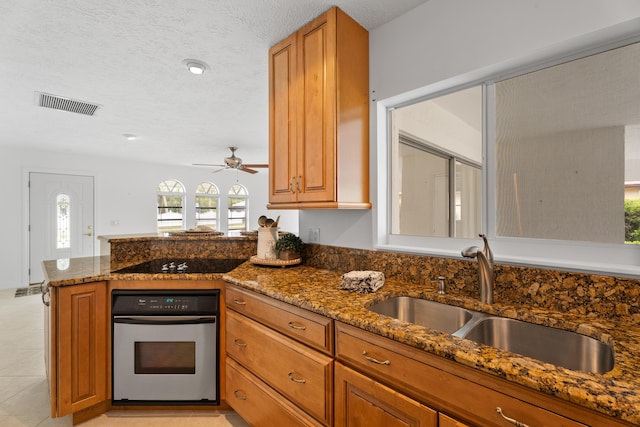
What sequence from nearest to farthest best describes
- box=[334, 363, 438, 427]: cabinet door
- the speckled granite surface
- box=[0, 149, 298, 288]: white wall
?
box=[334, 363, 438, 427]: cabinet door → the speckled granite surface → box=[0, 149, 298, 288]: white wall

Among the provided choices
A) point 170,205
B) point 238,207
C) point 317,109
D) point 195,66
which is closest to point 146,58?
point 195,66

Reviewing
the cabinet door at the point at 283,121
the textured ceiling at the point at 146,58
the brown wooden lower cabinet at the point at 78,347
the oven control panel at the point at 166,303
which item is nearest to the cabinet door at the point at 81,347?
the brown wooden lower cabinet at the point at 78,347

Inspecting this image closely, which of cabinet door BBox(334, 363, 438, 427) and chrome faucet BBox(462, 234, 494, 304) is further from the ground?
chrome faucet BBox(462, 234, 494, 304)

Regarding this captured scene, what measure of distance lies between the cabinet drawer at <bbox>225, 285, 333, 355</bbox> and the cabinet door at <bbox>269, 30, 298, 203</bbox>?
A: 2.07 ft

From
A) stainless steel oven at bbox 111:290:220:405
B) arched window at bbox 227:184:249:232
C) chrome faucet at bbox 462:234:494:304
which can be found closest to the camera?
chrome faucet at bbox 462:234:494:304

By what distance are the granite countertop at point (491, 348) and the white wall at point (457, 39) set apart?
0.47 metres

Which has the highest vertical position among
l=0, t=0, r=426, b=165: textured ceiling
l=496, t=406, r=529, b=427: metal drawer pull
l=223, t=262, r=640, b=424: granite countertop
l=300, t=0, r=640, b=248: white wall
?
l=0, t=0, r=426, b=165: textured ceiling

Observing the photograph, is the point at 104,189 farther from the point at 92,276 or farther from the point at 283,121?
the point at 283,121

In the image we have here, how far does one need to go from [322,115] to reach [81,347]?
1981 mm

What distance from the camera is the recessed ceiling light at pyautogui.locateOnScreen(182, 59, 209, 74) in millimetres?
2211

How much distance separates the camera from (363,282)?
1.48 m

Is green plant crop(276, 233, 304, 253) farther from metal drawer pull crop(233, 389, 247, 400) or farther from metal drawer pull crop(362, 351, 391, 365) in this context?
metal drawer pull crop(362, 351, 391, 365)

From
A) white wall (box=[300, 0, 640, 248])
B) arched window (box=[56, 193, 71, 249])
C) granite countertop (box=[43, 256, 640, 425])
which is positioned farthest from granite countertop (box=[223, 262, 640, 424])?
arched window (box=[56, 193, 71, 249])

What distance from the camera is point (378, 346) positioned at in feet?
3.52
